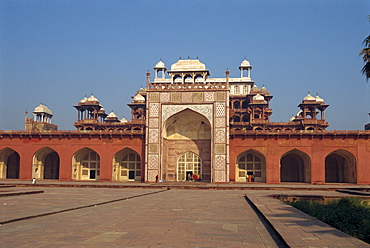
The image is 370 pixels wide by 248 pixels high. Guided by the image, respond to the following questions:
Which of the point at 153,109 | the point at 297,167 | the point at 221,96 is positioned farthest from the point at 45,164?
the point at 297,167

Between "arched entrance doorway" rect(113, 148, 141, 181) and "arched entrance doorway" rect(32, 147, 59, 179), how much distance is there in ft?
17.8

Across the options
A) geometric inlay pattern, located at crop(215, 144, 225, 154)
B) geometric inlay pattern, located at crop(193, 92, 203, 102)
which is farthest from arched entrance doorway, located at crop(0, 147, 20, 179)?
geometric inlay pattern, located at crop(215, 144, 225, 154)

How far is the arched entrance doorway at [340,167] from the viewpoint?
26.7m

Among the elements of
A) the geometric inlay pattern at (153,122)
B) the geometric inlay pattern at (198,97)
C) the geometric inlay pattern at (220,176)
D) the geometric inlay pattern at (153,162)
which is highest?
the geometric inlay pattern at (198,97)

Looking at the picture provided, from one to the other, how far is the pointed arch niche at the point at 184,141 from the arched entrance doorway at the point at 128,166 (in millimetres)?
2580

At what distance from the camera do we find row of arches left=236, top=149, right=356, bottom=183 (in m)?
27.1

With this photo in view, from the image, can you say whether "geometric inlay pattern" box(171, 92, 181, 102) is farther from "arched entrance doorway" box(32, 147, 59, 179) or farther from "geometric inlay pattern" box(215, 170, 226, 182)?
"arched entrance doorway" box(32, 147, 59, 179)

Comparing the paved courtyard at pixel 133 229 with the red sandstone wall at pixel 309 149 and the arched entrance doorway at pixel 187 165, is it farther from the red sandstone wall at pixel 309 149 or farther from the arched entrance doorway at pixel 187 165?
the arched entrance doorway at pixel 187 165

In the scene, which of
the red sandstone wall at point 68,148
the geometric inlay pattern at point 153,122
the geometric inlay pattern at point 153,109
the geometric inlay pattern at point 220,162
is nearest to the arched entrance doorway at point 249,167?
the geometric inlay pattern at point 220,162

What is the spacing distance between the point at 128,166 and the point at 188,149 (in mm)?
4882

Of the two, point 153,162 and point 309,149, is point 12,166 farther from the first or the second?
point 309,149

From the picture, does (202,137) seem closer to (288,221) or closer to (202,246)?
(288,221)

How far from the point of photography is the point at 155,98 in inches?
1069

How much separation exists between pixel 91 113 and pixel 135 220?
32.0 metres
